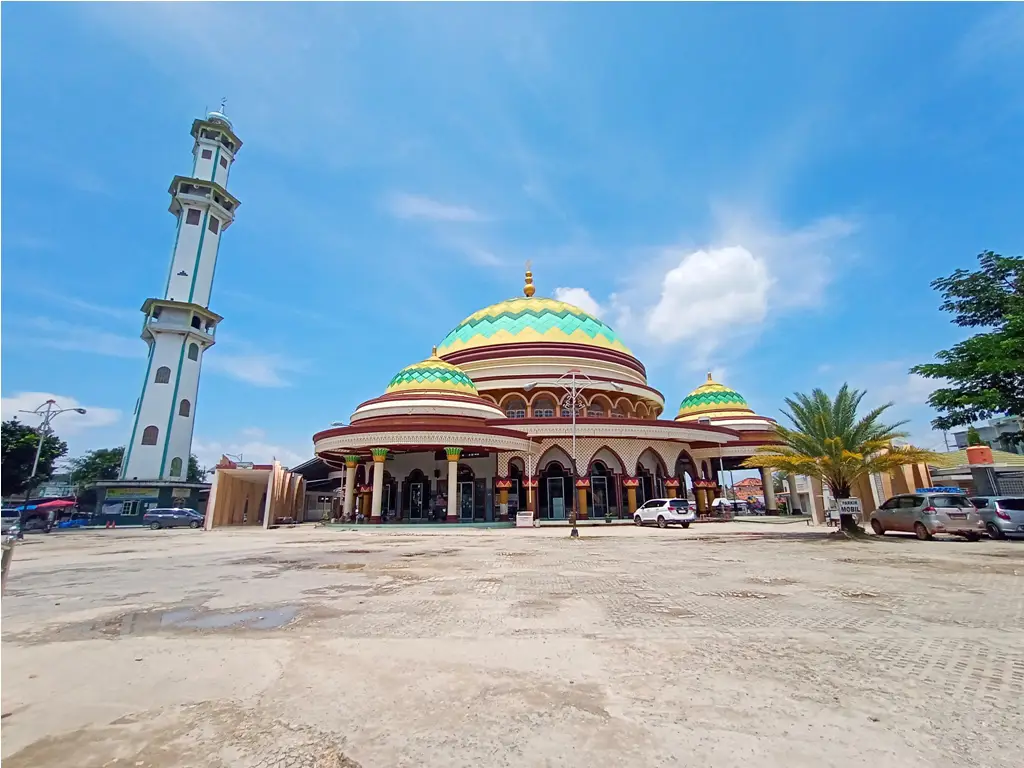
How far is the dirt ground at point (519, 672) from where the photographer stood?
122 inches

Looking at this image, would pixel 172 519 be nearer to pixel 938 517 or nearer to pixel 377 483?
pixel 377 483

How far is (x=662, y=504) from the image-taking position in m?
26.8

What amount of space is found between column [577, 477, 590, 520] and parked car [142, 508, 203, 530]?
975 inches

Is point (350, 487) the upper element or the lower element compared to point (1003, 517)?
upper

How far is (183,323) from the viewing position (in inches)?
1797

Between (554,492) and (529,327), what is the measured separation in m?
13.9

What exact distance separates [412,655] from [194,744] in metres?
1.95

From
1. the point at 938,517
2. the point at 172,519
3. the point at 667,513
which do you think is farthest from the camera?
the point at 172,519

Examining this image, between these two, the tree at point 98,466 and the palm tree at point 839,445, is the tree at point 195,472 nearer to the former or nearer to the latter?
the tree at point 98,466

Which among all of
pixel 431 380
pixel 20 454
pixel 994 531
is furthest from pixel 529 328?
pixel 20 454

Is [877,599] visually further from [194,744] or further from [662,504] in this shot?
[662,504]

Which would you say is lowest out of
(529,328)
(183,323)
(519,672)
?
(519,672)

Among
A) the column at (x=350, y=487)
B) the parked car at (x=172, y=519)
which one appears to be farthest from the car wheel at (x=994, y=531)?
the parked car at (x=172, y=519)

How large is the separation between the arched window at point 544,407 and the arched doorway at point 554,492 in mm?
6042
